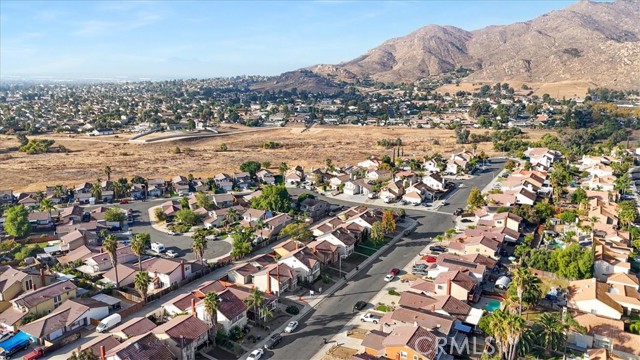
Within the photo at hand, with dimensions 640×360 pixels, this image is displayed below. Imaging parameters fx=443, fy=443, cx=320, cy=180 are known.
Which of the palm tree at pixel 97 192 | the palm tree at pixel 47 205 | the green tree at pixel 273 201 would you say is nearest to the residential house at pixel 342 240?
the green tree at pixel 273 201

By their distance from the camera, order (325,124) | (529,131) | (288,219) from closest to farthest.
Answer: (288,219), (529,131), (325,124)

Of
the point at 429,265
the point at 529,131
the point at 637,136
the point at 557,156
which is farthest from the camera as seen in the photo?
the point at 529,131

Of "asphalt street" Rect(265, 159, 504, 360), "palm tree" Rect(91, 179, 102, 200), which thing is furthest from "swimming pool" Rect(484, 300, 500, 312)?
"palm tree" Rect(91, 179, 102, 200)

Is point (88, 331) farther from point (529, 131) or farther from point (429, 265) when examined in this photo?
point (529, 131)

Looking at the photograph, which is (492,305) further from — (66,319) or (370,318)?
(66,319)

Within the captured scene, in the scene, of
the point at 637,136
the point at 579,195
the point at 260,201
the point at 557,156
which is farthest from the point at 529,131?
the point at 260,201

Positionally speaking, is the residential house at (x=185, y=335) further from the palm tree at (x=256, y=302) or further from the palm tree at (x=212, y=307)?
the palm tree at (x=256, y=302)

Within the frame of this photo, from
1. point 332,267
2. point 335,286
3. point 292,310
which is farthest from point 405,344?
point 332,267
